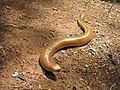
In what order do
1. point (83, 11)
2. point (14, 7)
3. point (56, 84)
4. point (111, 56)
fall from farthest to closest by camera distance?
1. point (83, 11)
2. point (14, 7)
3. point (111, 56)
4. point (56, 84)

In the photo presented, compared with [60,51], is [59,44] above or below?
above

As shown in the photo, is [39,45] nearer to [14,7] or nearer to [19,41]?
[19,41]

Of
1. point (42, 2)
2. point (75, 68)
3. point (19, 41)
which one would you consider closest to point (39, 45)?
point (19, 41)
